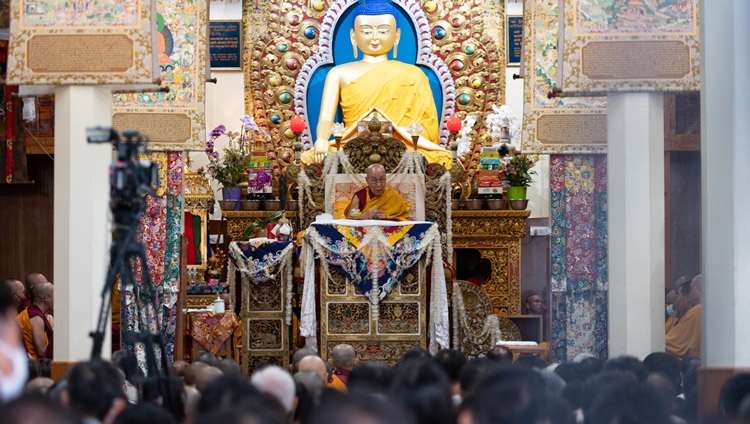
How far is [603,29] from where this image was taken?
10.4 m

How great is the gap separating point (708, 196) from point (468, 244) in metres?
7.08

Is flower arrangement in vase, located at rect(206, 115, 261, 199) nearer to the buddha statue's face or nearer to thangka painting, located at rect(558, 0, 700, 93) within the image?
the buddha statue's face

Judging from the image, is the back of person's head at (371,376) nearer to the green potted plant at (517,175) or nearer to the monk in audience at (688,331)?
the monk in audience at (688,331)

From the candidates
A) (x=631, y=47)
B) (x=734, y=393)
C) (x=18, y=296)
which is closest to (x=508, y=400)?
(x=734, y=393)

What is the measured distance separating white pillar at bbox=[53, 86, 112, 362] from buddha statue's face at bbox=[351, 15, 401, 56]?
824 cm

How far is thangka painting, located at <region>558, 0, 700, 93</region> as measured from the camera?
1023 centimetres

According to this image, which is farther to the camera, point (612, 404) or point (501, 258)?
point (501, 258)

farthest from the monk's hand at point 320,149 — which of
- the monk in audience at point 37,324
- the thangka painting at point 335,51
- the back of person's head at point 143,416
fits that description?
the back of person's head at point 143,416

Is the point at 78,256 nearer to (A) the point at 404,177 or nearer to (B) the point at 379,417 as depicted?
(A) the point at 404,177

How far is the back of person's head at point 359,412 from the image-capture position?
3.86m

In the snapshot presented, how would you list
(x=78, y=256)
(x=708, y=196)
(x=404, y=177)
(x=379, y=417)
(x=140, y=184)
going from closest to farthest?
(x=379, y=417) < (x=140, y=184) < (x=708, y=196) < (x=78, y=256) < (x=404, y=177)

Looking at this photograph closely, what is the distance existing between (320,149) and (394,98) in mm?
1787

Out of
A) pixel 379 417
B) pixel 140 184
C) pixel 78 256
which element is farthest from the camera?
pixel 78 256

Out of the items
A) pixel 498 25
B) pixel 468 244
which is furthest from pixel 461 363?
pixel 498 25
